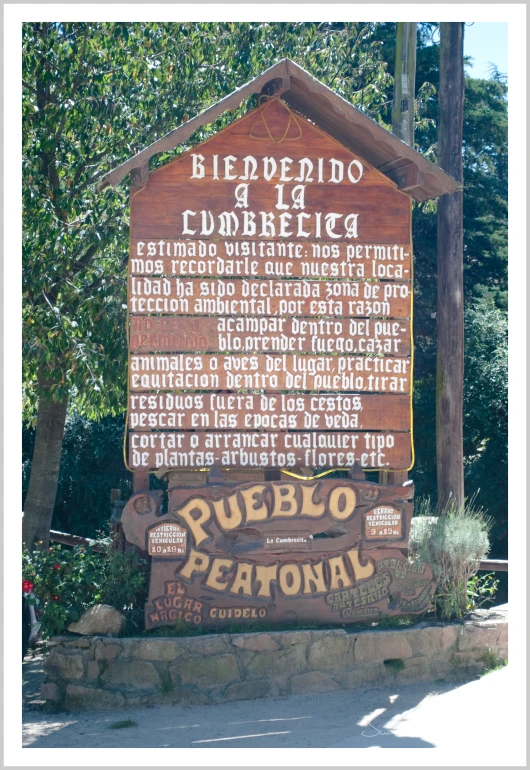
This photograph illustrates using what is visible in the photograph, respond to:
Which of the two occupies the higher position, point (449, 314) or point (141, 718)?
point (449, 314)

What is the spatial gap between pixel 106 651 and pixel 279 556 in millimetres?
1784

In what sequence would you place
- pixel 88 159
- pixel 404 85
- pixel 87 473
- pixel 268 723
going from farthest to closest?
pixel 87 473 < pixel 404 85 < pixel 88 159 < pixel 268 723

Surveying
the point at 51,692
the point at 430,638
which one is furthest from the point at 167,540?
the point at 430,638

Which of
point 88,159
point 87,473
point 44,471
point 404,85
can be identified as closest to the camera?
point 88,159

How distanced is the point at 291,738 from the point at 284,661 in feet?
3.28

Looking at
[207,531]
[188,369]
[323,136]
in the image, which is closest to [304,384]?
[188,369]

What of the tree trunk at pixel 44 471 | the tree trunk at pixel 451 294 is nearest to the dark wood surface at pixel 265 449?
the tree trunk at pixel 451 294

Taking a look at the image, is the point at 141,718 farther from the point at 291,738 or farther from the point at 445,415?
the point at 445,415

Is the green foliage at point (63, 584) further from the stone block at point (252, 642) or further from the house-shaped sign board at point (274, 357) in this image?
the stone block at point (252, 642)

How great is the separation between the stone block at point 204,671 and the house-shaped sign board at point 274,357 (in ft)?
1.37

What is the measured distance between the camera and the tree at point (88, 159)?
10.0 meters

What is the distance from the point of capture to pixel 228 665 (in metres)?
8.05

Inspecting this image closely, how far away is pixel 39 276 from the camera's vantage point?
988 cm

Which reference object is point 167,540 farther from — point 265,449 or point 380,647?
point 380,647
